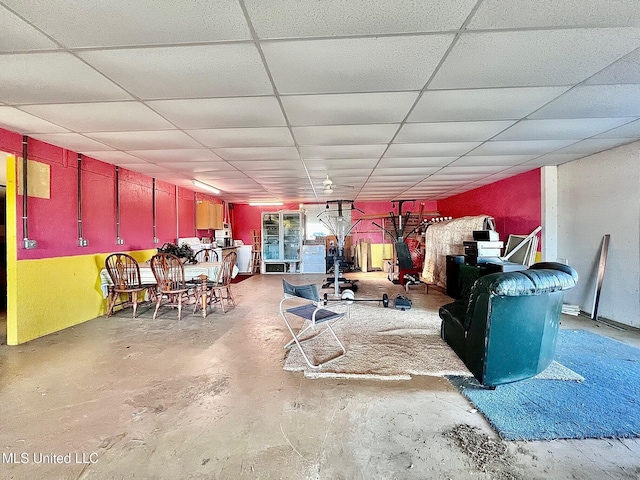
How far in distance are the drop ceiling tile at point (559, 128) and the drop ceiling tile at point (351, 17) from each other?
2.04m

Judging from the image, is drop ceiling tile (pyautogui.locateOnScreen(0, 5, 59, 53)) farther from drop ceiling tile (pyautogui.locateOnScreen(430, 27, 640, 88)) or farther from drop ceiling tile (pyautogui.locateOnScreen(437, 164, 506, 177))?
drop ceiling tile (pyautogui.locateOnScreen(437, 164, 506, 177))

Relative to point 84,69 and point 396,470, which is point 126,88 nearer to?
point 84,69

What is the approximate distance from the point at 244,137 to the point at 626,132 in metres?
4.41

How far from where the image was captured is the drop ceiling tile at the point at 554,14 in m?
1.46

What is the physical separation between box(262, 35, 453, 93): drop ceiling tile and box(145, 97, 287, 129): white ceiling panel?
1.24ft

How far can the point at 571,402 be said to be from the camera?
2043mm

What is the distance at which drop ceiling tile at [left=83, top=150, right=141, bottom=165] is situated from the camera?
3967 millimetres

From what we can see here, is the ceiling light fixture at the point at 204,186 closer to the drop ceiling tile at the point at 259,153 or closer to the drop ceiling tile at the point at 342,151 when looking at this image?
the drop ceiling tile at the point at 259,153

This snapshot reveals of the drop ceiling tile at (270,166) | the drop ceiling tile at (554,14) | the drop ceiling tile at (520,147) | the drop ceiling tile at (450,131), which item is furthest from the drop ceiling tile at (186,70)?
the drop ceiling tile at (520,147)

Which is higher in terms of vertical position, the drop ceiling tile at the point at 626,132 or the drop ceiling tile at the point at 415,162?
the drop ceiling tile at the point at 415,162

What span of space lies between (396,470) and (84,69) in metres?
3.17

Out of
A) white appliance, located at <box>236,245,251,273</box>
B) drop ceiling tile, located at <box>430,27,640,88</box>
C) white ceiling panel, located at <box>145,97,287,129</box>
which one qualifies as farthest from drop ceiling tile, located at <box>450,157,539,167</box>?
white appliance, located at <box>236,245,251,273</box>

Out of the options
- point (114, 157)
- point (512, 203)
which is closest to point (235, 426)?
point (114, 157)
